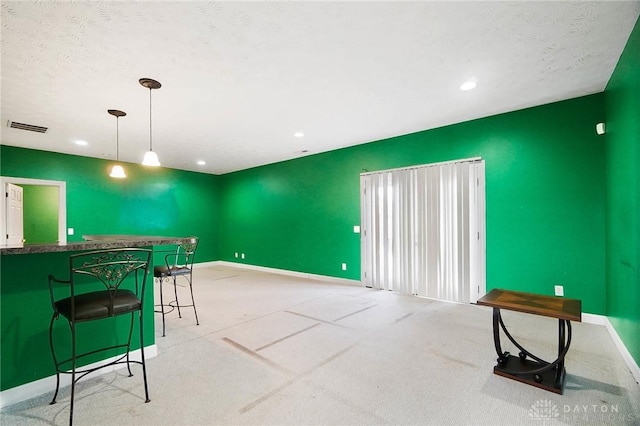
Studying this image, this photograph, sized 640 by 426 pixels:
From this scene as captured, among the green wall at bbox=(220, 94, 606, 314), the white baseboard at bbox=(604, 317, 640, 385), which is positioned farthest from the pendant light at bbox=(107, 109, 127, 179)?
the white baseboard at bbox=(604, 317, 640, 385)

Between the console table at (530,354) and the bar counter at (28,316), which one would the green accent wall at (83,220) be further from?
the console table at (530,354)

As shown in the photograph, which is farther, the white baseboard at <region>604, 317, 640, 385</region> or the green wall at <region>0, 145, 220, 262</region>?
the green wall at <region>0, 145, 220, 262</region>

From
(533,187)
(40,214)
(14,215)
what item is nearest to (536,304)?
(533,187)

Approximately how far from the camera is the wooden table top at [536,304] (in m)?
1.96

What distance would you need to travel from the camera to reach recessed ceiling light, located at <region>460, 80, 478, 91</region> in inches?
118

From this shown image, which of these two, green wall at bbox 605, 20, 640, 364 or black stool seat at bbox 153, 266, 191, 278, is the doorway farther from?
green wall at bbox 605, 20, 640, 364

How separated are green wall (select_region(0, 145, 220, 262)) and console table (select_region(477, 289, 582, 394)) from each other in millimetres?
7125

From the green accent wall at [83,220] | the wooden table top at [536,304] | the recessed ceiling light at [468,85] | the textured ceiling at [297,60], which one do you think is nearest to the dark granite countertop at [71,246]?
the green accent wall at [83,220]

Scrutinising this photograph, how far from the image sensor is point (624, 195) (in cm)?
249

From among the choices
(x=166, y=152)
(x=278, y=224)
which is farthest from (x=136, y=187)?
(x=278, y=224)

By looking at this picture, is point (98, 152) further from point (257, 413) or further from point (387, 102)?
point (257, 413)

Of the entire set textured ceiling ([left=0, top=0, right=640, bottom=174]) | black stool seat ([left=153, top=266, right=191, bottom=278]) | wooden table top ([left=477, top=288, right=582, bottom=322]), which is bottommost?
wooden table top ([left=477, top=288, right=582, bottom=322])

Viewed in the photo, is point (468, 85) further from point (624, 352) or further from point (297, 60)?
point (624, 352)

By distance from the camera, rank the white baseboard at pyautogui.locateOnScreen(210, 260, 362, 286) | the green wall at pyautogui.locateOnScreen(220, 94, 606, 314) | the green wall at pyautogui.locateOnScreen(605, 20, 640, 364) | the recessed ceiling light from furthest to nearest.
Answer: the white baseboard at pyautogui.locateOnScreen(210, 260, 362, 286), the green wall at pyautogui.locateOnScreen(220, 94, 606, 314), the recessed ceiling light, the green wall at pyautogui.locateOnScreen(605, 20, 640, 364)
